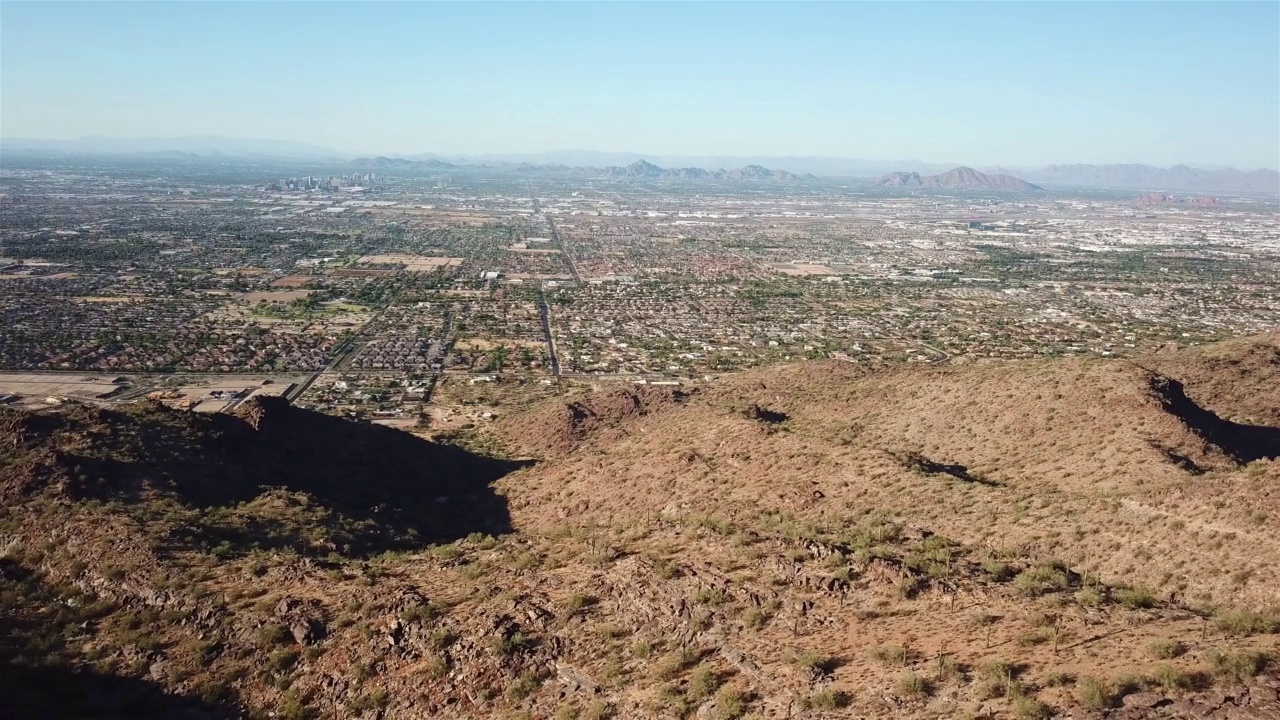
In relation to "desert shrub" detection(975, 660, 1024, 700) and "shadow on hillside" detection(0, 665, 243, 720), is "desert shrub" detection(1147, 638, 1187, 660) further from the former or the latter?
"shadow on hillside" detection(0, 665, 243, 720)

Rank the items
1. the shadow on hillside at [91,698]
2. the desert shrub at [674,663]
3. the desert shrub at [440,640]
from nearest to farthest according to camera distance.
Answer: the shadow on hillside at [91,698]
the desert shrub at [674,663]
the desert shrub at [440,640]

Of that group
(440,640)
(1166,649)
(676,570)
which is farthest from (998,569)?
(440,640)

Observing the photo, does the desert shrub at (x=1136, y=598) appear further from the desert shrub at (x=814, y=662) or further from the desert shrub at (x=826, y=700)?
the desert shrub at (x=826, y=700)

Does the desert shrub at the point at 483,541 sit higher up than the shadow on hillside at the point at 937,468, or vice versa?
the shadow on hillside at the point at 937,468

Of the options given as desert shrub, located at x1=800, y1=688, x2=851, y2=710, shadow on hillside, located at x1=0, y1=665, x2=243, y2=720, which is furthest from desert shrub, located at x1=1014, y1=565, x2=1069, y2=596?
shadow on hillside, located at x1=0, y1=665, x2=243, y2=720

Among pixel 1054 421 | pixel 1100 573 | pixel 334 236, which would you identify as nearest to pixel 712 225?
pixel 334 236

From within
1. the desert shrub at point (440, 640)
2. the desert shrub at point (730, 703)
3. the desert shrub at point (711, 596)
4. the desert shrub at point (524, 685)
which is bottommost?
the desert shrub at point (524, 685)

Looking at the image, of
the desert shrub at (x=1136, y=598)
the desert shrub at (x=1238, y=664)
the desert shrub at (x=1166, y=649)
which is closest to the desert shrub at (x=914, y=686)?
the desert shrub at (x=1166, y=649)
